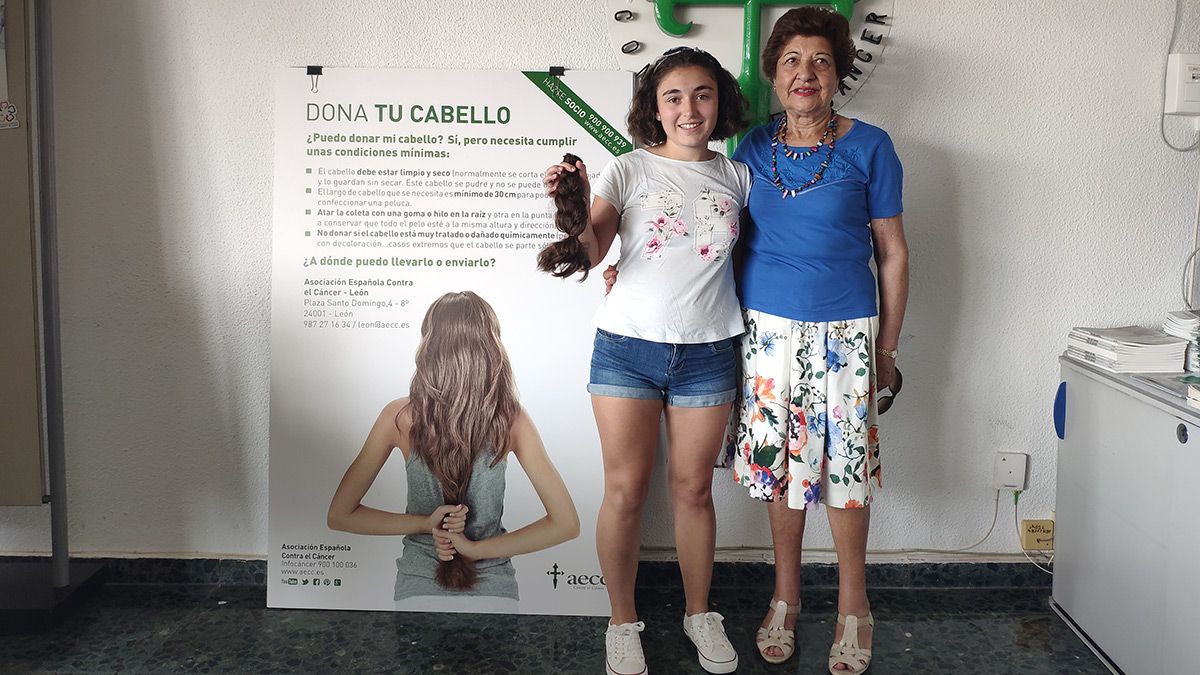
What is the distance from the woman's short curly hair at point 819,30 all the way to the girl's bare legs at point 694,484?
0.80 m

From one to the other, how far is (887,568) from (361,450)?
1.46m

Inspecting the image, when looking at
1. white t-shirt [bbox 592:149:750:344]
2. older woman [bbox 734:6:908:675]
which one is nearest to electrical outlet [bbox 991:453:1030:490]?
older woman [bbox 734:6:908:675]

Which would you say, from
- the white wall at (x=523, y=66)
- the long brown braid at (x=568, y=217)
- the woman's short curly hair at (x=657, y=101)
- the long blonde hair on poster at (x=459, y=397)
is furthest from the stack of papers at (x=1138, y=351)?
the long blonde hair on poster at (x=459, y=397)

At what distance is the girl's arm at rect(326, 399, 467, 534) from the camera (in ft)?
7.70

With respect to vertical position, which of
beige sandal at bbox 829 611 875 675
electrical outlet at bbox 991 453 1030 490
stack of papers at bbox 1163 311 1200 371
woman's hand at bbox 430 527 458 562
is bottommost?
beige sandal at bbox 829 611 875 675

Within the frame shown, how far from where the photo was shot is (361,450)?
7.75ft

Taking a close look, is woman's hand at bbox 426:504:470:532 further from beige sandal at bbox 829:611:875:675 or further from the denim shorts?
beige sandal at bbox 829:611:875:675

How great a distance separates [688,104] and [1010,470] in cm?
136

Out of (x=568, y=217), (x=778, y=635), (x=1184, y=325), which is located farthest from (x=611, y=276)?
(x=1184, y=325)

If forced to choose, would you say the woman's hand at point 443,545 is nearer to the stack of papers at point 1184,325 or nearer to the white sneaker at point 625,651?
the white sneaker at point 625,651

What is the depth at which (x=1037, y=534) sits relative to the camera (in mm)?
2459

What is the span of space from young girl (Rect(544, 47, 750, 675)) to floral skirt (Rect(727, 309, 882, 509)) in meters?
0.07

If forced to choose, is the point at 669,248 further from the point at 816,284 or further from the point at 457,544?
the point at 457,544

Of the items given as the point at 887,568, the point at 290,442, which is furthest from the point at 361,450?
the point at 887,568
